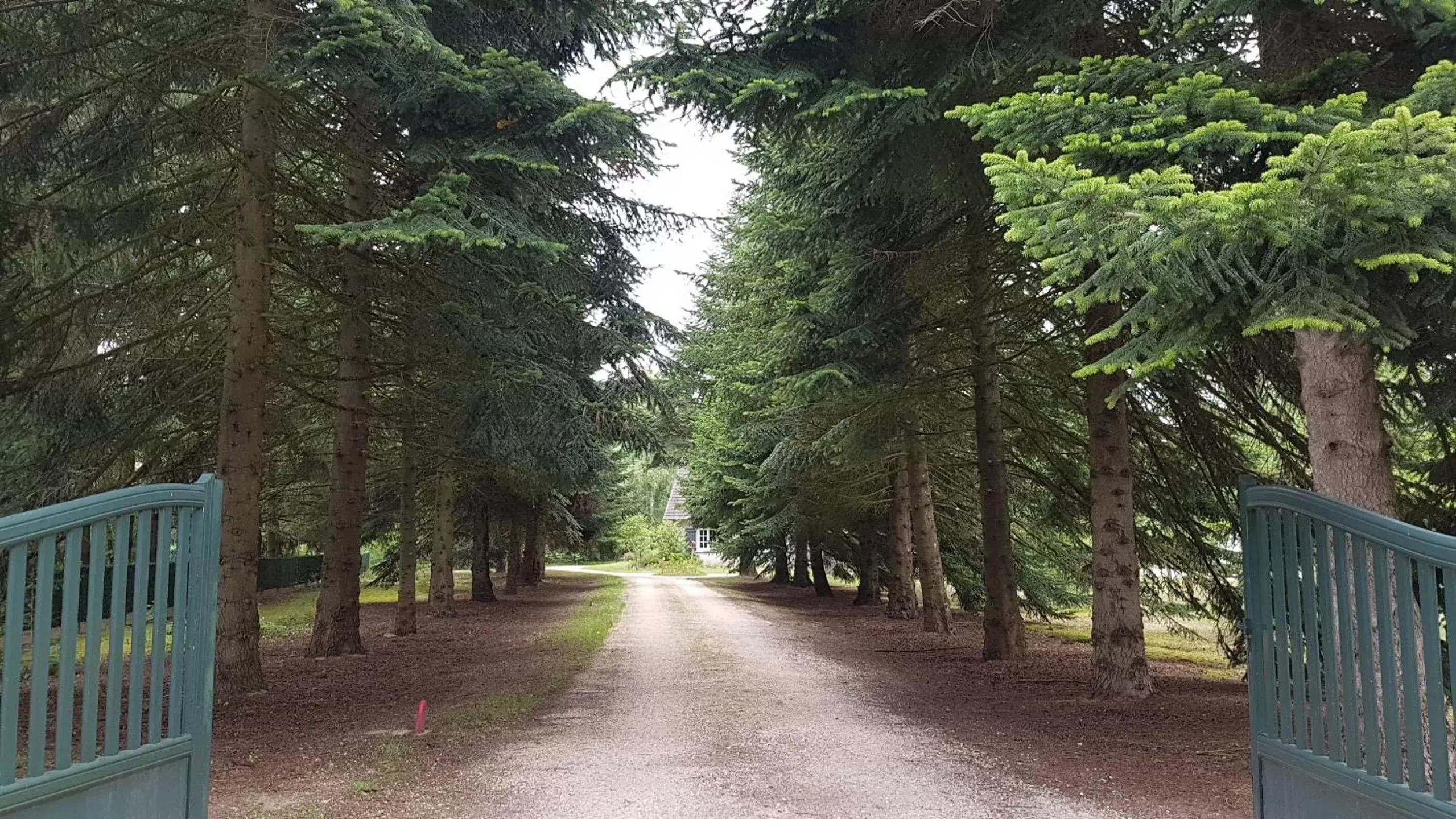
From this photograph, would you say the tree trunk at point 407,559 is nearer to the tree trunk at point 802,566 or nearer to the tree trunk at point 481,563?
the tree trunk at point 481,563

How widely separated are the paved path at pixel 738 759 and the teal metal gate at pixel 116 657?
74.0 inches

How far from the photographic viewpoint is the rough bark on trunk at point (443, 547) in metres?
18.5

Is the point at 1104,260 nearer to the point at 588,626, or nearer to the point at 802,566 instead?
the point at 588,626

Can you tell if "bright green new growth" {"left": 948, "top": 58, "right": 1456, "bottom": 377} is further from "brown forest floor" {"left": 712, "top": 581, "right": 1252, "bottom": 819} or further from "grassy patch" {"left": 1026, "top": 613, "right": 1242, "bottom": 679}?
"grassy patch" {"left": 1026, "top": 613, "right": 1242, "bottom": 679}

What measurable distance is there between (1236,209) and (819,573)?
2485 centimetres

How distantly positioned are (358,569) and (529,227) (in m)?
7.20

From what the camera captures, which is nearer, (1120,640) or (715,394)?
(1120,640)

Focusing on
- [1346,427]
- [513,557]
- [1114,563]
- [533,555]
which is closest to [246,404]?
[1114,563]

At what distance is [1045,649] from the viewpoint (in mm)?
15250

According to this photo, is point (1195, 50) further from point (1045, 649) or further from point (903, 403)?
point (1045, 649)

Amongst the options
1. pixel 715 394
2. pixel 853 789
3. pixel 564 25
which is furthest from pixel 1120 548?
pixel 715 394

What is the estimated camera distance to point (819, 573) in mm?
27672

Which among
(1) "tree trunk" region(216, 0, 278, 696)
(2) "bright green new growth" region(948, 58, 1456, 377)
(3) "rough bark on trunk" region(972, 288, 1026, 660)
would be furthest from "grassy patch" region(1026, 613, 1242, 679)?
(1) "tree trunk" region(216, 0, 278, 696)

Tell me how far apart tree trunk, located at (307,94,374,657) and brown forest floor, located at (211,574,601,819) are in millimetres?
493
